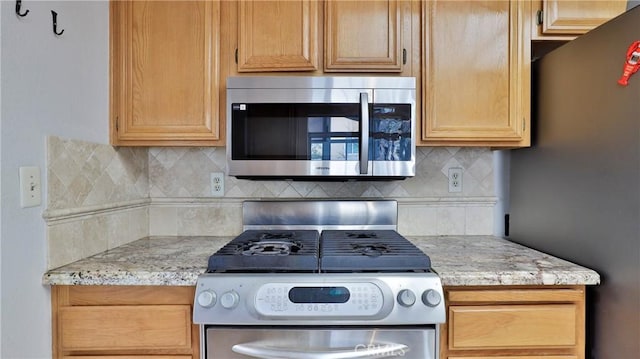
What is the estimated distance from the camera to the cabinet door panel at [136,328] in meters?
1.17

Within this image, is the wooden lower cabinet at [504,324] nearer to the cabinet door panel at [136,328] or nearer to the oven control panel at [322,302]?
the oven control panel at [322,302]

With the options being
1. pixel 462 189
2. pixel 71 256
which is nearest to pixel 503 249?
pixel 462 189

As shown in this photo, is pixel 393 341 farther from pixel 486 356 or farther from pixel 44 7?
pixel 44 7

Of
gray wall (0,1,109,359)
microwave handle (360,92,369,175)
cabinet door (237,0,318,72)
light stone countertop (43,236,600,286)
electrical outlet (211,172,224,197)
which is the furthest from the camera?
electrical outlet (211,172,224,197)

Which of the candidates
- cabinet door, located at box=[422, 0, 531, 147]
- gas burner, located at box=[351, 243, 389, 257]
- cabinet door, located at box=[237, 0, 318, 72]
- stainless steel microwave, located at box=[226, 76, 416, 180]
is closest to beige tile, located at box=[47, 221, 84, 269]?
stainless steel microwave, located at box=[226, 76, 416, 180]

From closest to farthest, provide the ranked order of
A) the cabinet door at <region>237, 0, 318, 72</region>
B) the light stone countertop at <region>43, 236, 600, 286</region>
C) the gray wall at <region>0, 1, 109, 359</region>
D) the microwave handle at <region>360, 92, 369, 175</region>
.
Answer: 1. the gray wall at <region>0, 1, 109, 359</region>
2. the light stone countertop at <region>43, 236, 600, 286</region>
3. the microwave handle at <region>360, 92, 369, 175</region>
4. the cabinet door at <region>237, 0, 318, 72</region>

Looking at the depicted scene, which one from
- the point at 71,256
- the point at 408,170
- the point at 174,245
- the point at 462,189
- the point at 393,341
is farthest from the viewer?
the point at 462,189

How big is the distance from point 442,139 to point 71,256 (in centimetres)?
144

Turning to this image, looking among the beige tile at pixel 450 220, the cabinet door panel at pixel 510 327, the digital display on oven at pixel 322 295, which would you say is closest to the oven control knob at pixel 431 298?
the cabinet door panel at pixel 510 327

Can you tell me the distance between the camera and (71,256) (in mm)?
1287

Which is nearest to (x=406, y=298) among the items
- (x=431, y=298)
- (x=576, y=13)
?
(x=431, y=298)

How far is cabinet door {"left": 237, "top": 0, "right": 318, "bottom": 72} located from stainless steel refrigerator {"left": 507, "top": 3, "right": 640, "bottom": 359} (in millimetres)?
948

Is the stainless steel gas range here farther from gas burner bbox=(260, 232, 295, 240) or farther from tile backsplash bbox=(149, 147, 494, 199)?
tile backsplash bbox=(149, 147, 494, 199)

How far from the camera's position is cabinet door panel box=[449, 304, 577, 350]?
1.17 meters
